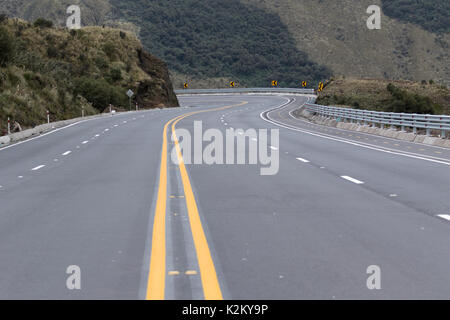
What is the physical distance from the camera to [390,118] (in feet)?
123

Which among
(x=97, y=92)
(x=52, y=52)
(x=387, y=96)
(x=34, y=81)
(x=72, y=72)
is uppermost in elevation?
(x=52, y=52)

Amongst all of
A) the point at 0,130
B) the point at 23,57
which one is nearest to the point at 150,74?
the point at 23,57

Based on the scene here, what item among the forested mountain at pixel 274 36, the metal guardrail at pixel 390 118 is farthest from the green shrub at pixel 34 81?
the forested mountain at pixel 274 36

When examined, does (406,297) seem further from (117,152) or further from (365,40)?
(365,40)

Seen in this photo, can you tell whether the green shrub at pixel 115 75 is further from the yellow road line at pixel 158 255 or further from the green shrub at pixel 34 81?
the yellow road line at pixel 158 255

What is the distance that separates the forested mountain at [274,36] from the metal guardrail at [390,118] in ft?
305

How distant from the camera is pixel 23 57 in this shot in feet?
204

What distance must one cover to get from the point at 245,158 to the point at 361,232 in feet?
38.4

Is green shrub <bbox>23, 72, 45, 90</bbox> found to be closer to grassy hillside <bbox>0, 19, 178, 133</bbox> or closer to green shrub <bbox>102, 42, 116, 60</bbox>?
grassy hillside <bbox>0, 19, 178, 133</bbox>

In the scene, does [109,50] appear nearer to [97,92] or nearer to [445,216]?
[97,92]

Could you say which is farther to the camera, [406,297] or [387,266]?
[387,266]

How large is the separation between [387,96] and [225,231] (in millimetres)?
79659

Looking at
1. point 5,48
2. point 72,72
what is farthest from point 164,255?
point 72,72

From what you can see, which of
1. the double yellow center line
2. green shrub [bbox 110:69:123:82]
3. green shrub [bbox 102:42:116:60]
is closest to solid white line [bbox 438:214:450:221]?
the double yellow center line
